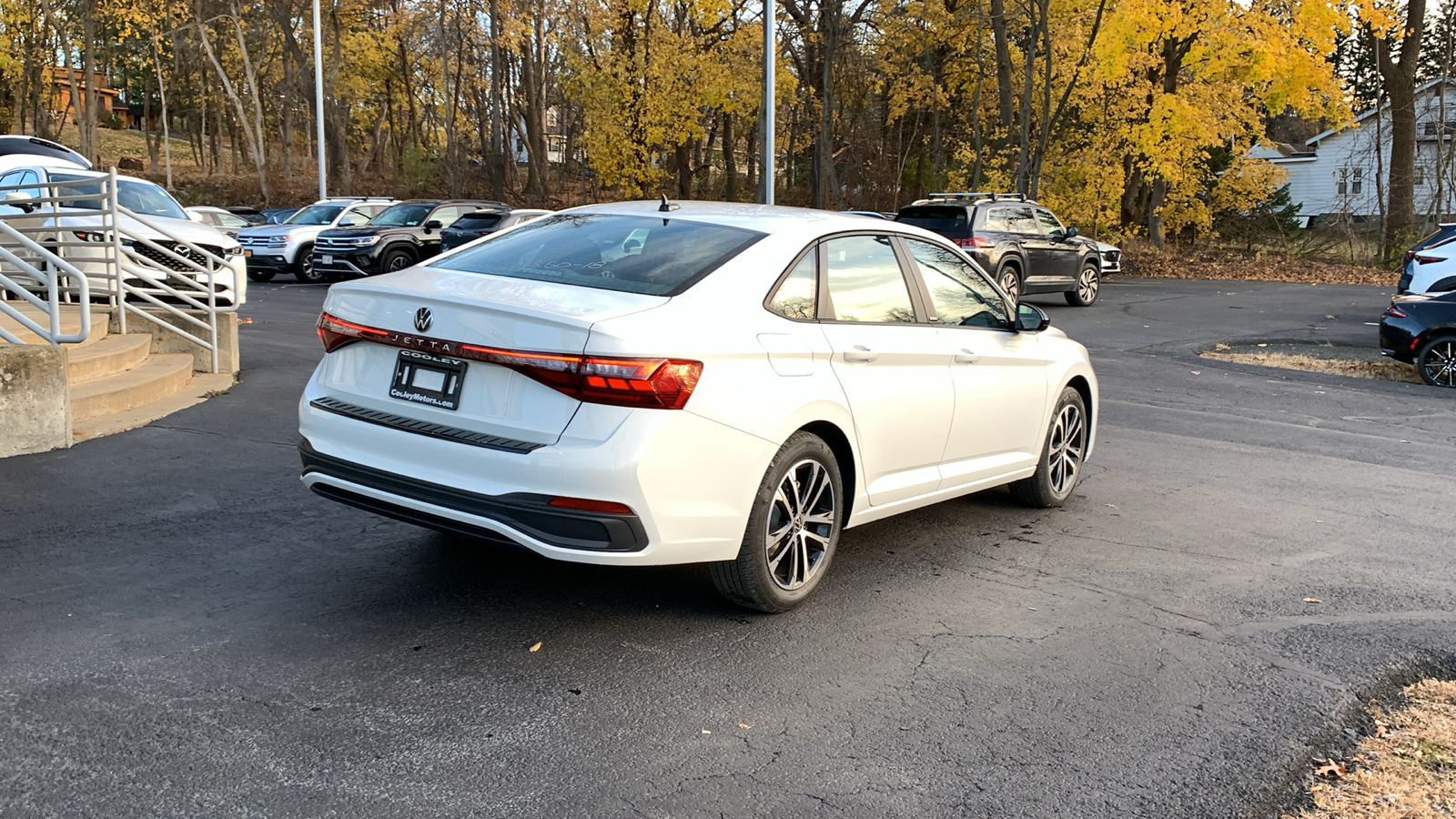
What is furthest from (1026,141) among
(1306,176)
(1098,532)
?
(1306,176)

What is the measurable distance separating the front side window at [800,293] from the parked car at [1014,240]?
15.0 m

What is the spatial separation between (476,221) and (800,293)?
20.8 metres

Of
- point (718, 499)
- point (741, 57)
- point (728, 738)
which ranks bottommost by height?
point (728, 738)

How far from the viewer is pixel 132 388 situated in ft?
29.0

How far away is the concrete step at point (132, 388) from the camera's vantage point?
8344mm

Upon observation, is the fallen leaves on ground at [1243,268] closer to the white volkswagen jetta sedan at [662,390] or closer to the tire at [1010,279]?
the tire at [1010,279]

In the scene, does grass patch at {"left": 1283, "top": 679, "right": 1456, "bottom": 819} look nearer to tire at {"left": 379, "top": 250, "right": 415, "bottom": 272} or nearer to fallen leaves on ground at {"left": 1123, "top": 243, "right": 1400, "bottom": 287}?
tire at {"left": 379, "top": 250, "right": 415, "bottom": 272}

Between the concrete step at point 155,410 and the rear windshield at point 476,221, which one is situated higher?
the rear windshield at point 476,221

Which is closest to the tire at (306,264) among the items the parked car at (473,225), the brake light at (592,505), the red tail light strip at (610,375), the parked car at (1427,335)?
the parked car at (473,225)

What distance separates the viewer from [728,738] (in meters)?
3.72

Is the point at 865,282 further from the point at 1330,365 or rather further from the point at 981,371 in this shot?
the point at 1330,365

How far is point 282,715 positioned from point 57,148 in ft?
62.9

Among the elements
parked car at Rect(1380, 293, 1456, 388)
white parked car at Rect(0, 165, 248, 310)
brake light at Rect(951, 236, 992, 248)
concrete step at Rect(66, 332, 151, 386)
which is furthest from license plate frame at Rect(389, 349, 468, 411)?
brake light at Rect(951, 236, 992, 248)

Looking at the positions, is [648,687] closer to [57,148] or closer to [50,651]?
[50,651]
